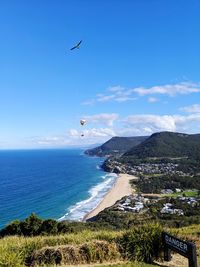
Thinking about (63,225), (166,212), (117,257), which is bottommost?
(166,212)

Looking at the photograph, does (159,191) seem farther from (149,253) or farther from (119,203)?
(149,253)

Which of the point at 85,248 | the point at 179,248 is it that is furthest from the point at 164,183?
the point at 179,248

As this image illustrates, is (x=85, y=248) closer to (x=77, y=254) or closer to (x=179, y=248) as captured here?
(x=77, y=254)

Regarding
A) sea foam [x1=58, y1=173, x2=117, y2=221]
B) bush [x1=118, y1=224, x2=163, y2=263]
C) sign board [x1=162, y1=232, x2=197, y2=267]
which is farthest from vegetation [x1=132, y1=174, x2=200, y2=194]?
sign board [x1=162, y1=232, x2=197, y2=267]

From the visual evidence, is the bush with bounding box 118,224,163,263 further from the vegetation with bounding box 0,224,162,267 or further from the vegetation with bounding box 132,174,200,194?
the vegetation with bounding box 132,174,200,194

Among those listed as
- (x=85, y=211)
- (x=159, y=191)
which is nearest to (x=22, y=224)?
(x=85, y=211)
